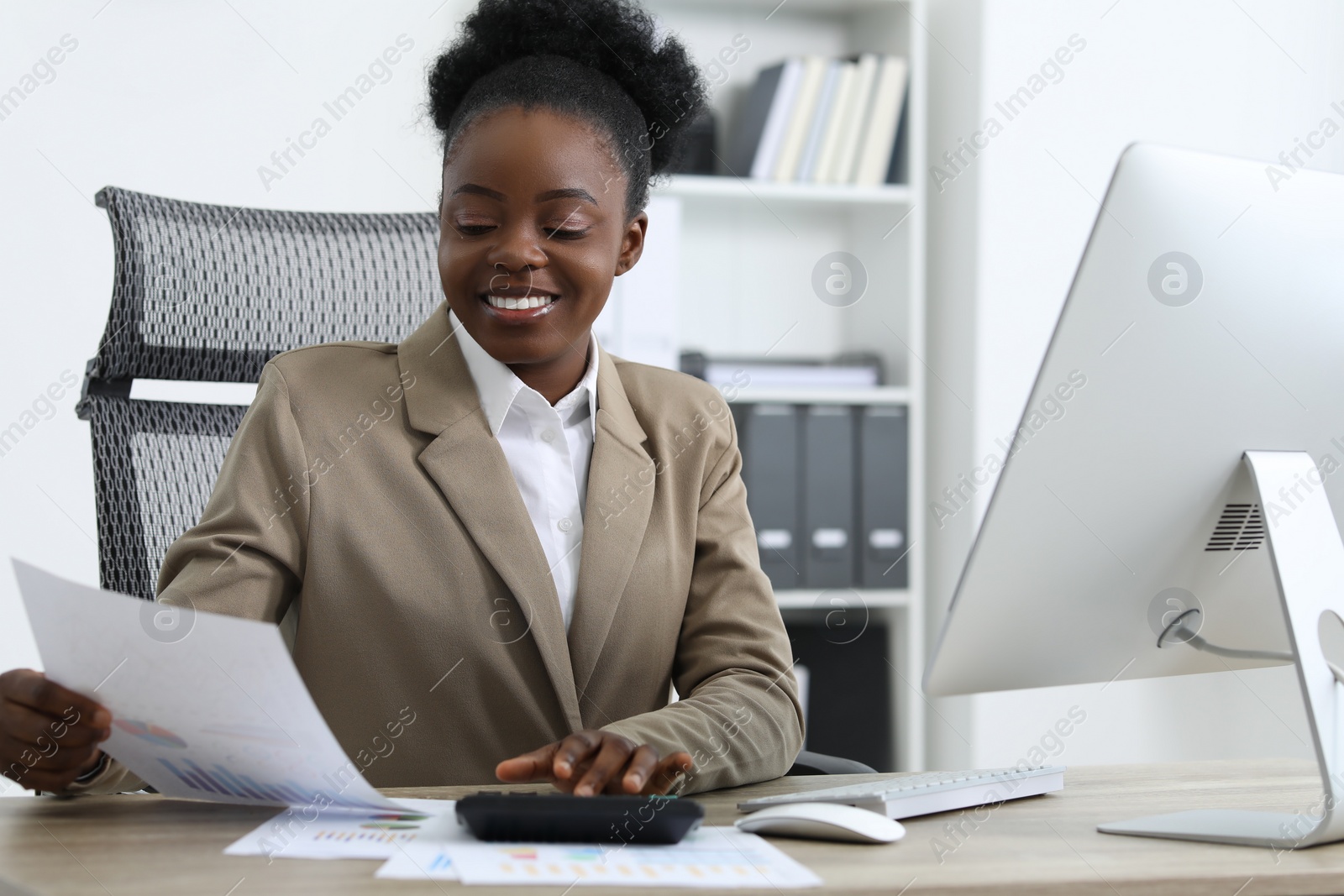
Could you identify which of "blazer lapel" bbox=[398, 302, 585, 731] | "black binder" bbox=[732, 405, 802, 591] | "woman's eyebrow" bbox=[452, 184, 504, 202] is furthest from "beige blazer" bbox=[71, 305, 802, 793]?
"black binder" bbox=[732, 405, 802, 591]

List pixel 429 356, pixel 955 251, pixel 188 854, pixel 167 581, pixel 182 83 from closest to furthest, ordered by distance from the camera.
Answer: pixel 188 854 → pixel 167 581 → pixel 429 356 → pixel 182 83 → pixel 955 251

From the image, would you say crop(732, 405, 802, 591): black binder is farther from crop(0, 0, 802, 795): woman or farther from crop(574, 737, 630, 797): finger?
crop(574, 737, 630, 797): finger

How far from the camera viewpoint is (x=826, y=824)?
2.31 ft

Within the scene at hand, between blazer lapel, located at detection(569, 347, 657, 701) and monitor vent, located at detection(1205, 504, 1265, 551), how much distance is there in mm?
533

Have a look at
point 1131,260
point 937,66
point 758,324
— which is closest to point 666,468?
point 1131,260

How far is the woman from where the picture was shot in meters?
1.04

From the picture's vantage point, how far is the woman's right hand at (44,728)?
731 millimetres

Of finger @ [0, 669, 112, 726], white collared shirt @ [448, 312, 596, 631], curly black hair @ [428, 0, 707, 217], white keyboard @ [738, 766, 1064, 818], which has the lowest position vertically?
white keyboard @ [738, 766, 1064, 818]

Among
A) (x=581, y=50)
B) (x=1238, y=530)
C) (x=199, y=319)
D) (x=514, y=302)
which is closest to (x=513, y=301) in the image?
(x=514, y=302)

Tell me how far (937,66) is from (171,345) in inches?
75.2

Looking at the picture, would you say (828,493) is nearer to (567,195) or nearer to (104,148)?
(567,195)

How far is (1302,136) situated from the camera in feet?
8.62

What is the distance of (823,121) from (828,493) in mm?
805

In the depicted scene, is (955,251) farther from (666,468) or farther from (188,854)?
(188,854)
